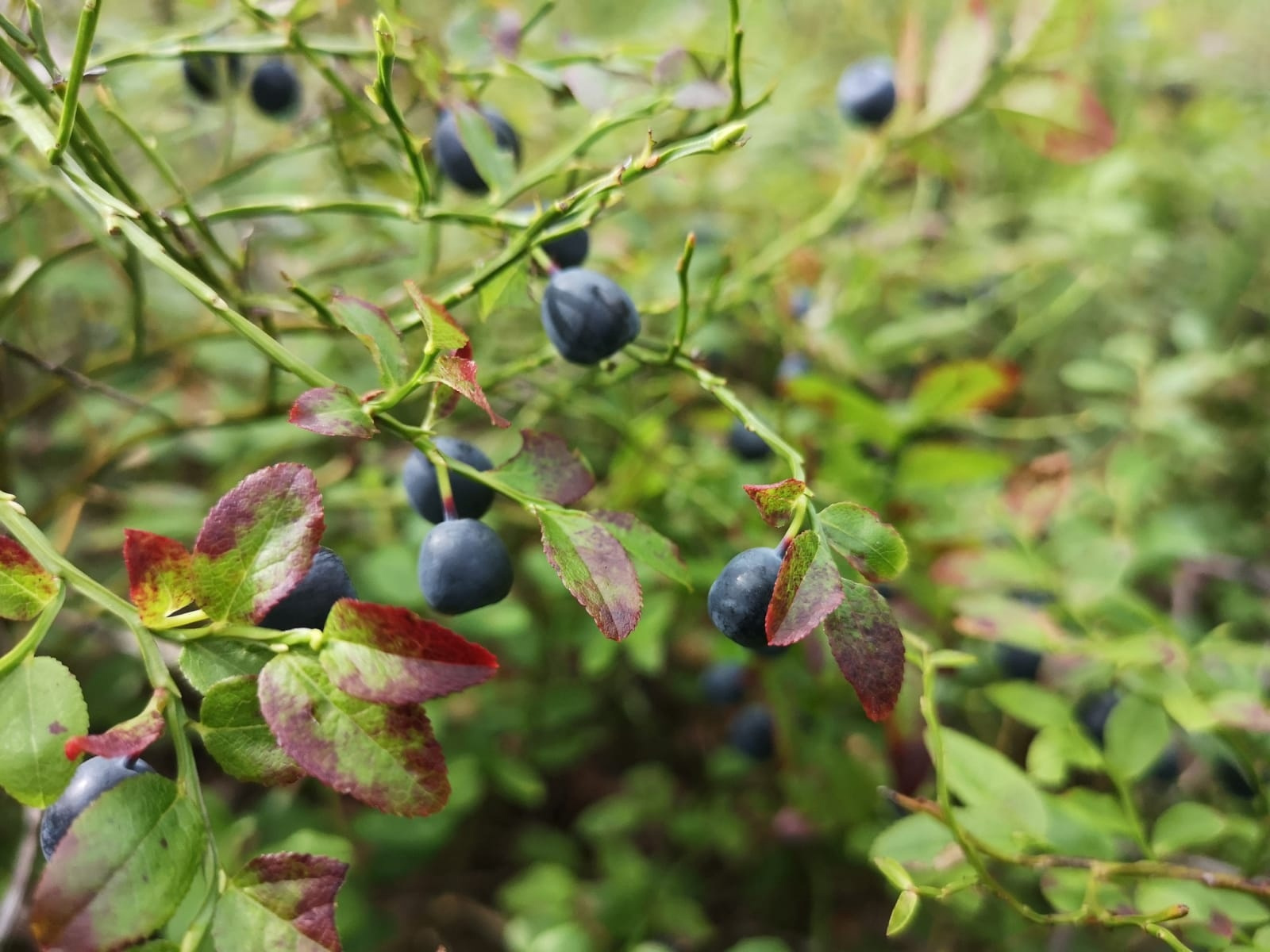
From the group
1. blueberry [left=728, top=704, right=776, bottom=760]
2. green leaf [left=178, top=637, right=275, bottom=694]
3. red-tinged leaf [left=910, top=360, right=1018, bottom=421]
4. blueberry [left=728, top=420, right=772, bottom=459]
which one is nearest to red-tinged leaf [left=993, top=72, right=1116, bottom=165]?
red-tinged leaf [left=910, top=360, right=1018, bottom=421]

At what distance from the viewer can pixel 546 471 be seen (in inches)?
22.0

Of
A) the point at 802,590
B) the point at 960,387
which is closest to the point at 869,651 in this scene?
the point at 802,590

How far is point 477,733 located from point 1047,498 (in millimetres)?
810

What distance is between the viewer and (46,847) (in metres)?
0.50

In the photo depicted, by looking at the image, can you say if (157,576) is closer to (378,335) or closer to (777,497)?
(378,335)

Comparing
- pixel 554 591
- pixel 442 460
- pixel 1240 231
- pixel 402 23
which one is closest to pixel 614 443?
pixel 554 591

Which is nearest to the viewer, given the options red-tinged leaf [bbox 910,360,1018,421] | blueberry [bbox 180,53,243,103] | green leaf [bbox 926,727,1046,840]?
green leaf [bbox 926,727,1046,840]

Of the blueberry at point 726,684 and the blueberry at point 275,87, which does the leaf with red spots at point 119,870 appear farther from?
the blueberry at point 726,684

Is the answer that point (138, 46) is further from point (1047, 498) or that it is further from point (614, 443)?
point (1047, 498)

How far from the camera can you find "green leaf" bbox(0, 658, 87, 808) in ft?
1.36

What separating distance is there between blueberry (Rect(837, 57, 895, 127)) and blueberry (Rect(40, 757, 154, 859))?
1.06m

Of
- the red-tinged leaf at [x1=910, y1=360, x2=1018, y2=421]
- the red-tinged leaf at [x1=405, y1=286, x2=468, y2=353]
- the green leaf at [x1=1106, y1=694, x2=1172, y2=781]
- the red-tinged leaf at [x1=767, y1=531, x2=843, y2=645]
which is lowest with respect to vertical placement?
the green leaf at [x1=1106, y1=694, x2=1172, y2=781]

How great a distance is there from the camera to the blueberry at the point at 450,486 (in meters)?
0.59

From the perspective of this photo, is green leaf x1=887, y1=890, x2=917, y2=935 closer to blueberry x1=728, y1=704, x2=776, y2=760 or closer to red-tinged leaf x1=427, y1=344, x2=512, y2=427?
red-tinged leaf x1=427, y1=344, x2=512, y2=427
